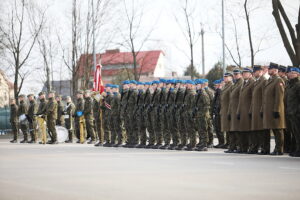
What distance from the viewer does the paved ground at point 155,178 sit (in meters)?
8.23

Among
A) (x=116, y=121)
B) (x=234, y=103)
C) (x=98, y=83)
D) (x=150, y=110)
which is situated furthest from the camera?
(x=98, y=83)

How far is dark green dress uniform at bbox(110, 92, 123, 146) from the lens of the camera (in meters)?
20.0

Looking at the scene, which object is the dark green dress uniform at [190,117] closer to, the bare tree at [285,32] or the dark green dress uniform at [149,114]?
the dark green dress uniform at [149,114]

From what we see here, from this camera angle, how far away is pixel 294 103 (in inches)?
524

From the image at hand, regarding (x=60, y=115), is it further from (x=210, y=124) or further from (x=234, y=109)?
(x=234, y=109)

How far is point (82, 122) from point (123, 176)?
45.3 ft

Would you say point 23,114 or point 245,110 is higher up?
point 23,114

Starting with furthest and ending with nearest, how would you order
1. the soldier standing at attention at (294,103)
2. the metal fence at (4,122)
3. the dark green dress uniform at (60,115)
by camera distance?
the metal fence at (4,122)
the dark green dress uniform at (60,115)
the soldier standing at attention at (294,103)

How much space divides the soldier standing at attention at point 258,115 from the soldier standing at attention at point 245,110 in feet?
0.77

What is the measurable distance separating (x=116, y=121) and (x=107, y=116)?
2.05ft

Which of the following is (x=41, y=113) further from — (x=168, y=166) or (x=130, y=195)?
(x=130, y=195)

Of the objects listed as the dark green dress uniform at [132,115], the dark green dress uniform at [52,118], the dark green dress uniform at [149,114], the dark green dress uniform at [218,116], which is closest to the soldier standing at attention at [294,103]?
the dark green dress uniform at [218,116]

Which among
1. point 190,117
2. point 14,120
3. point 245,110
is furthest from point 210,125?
point 14,120

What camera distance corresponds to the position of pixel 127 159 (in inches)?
556
